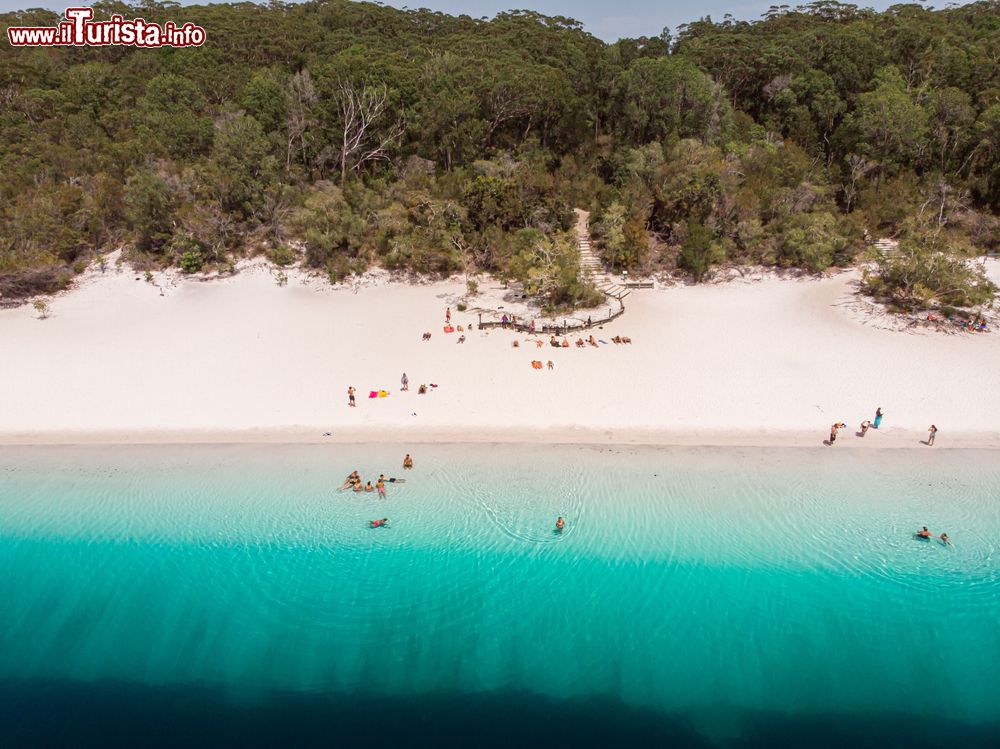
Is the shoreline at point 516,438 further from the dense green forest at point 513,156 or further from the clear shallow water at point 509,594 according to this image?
the dense green forest at point 513,156

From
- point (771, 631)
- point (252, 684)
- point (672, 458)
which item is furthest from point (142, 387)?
point (771, 631)

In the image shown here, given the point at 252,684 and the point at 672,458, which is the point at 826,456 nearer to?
the point at 672,458

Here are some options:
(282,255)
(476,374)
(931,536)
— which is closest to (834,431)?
(931,536)

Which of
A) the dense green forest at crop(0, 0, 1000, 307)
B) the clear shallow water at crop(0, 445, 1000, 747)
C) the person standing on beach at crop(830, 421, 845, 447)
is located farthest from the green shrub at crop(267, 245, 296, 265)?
the person standing on beach at crop(830, 421, 845, 447)

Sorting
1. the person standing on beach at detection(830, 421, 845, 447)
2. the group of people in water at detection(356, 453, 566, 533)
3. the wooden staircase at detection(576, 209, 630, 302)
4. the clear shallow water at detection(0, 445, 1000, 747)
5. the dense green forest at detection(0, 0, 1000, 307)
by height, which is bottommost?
the clear shallow water at detection(0, 445, 1000, 747)

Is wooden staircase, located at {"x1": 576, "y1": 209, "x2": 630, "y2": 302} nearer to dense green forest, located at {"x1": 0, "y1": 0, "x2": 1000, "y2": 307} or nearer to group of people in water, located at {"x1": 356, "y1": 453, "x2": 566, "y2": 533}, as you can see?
dense green forest, located at {"x1": 0, "y1": 0, "x2": 1000, "y2": 307}
